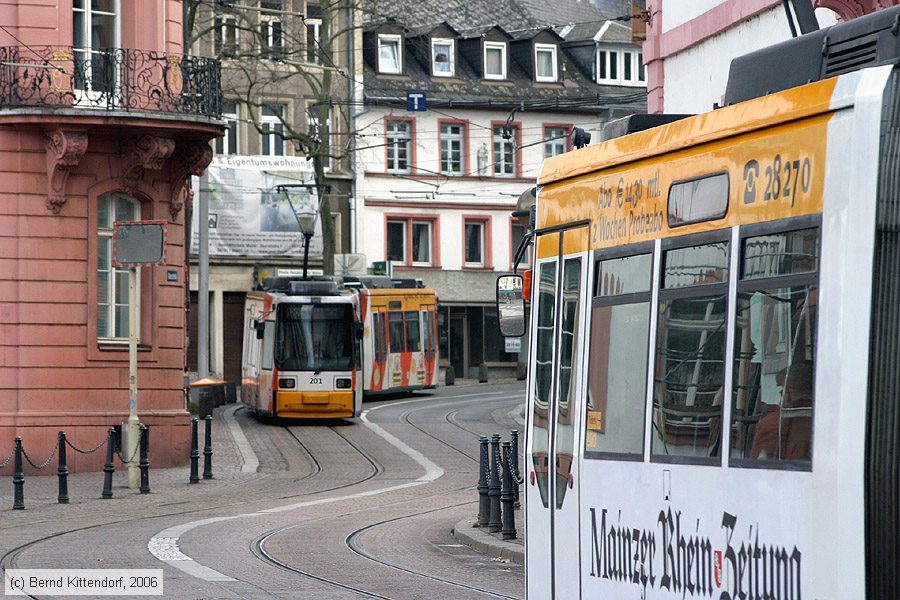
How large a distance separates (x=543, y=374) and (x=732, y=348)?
2484 mm

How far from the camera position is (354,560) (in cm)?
1484

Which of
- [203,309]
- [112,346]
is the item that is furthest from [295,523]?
[203,309]

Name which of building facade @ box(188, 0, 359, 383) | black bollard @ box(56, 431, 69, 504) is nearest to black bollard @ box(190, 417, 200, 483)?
black bollard @ box(56, 431, 69, 504)

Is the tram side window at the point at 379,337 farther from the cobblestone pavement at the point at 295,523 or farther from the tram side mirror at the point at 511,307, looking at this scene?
the tram side mirror at the point at 511,307

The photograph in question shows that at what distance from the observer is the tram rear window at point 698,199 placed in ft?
22.9

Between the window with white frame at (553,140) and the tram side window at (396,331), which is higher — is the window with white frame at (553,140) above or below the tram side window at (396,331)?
above

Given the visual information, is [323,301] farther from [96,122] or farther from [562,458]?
[562,458]

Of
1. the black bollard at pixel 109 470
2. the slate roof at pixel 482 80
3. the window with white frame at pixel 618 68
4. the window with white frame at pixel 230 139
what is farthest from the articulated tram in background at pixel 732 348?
the window with white frame at pixel 618 68

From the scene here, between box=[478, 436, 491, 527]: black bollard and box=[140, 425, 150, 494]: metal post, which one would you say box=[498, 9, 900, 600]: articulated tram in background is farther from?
box=[140, 425, 150, 494]: metal post

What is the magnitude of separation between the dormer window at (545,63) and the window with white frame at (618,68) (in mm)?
1719

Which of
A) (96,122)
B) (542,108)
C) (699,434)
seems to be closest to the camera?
(699,434)

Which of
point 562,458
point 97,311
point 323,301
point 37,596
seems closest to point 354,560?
point 37,596

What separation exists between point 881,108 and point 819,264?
1.96 ft

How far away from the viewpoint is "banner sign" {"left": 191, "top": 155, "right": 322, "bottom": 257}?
54.7 metres
